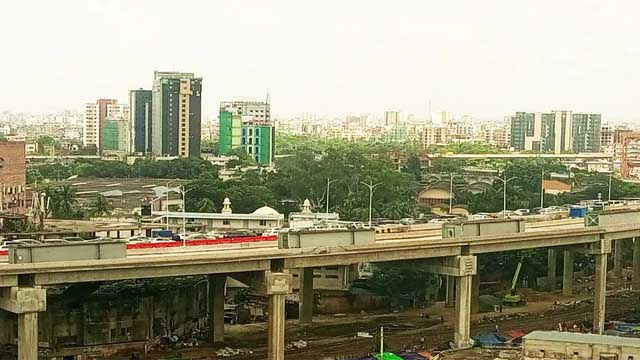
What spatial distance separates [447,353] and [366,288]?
1301 centimetres

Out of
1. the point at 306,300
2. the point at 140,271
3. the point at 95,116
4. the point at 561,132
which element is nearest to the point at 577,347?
the point at 140,271

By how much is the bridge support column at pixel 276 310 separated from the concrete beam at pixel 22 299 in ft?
28.2

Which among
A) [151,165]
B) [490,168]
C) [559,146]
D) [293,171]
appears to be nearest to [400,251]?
[293,171]

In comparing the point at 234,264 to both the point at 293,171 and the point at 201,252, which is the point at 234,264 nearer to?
the point at 201,252

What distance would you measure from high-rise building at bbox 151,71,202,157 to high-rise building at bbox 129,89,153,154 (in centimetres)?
154

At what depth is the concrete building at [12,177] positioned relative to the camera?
60625 mm

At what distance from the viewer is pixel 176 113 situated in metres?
129

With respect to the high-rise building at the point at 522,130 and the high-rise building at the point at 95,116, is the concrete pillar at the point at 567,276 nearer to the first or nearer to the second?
the high-rise building at the point at 522,130

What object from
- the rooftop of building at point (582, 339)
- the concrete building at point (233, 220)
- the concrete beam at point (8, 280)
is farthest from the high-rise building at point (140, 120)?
the rooftop of building at point (582, 339)

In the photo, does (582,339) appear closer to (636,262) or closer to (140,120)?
(636,262)

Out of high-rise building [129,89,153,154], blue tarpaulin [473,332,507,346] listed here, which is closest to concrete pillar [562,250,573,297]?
blue tarpaulin [473,332,507,346]

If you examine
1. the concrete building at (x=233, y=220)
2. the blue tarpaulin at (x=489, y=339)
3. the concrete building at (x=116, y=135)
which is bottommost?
the blue tarpaulin at (x=489, y=339)

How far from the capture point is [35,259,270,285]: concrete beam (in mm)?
30781

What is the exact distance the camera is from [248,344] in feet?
136
